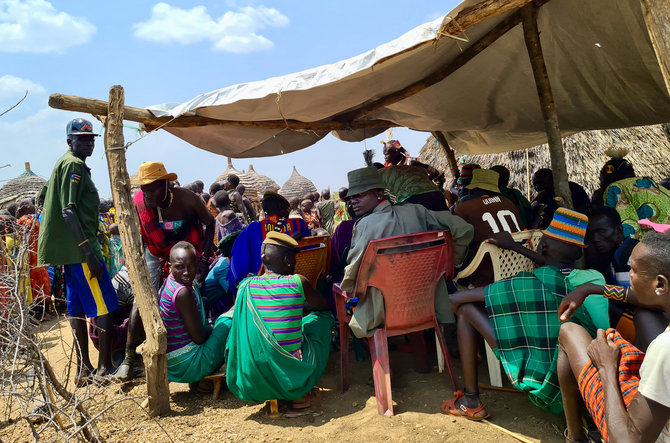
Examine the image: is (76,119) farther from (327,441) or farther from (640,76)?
(640,76)

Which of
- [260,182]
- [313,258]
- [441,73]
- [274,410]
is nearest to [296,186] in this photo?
[260,182]

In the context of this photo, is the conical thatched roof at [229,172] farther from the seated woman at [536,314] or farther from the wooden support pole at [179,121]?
the seated woman at [536,314]

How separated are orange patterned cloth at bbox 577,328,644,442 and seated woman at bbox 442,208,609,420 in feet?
1.57

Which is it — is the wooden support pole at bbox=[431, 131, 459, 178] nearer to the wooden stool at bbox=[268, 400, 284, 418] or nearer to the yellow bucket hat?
the yellow bucket hat

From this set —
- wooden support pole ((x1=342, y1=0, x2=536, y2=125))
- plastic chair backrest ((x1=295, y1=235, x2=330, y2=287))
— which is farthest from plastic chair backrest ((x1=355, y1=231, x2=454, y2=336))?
wooden support pole ((x1=342, y1=0, x2=536, y2=125))

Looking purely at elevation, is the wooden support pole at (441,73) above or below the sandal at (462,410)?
above

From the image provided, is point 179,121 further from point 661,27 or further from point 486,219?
point 661,27

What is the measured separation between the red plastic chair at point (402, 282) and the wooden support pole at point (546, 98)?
Result: 1.37 meters

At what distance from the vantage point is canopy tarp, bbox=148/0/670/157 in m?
3.90

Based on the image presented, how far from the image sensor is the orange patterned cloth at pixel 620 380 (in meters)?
1.90

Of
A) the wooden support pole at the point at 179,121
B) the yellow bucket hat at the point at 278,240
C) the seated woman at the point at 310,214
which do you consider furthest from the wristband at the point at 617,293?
the seated woman at the point at 310,214

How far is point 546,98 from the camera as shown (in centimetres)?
429

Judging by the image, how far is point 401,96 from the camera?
5.18 m

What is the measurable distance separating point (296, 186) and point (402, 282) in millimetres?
16153
